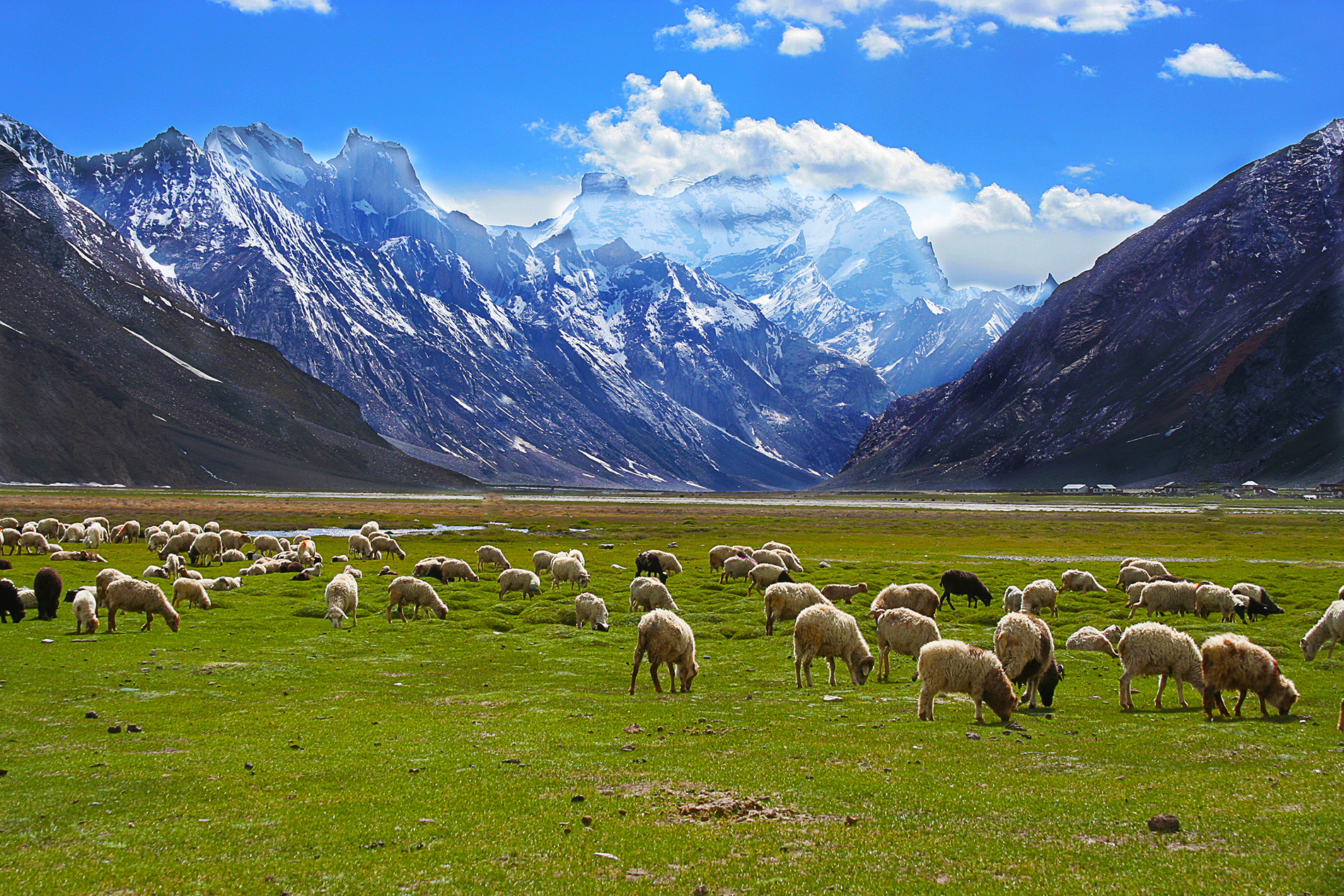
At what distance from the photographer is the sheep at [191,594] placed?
35094 millimetres

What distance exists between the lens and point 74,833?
11492 mm

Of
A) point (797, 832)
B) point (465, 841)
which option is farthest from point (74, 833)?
point (797, 832)

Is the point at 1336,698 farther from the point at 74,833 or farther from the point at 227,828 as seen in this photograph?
the point at 74,833

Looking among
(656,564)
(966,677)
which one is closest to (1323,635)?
(966,677)

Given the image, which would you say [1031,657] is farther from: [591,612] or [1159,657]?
[591,612]

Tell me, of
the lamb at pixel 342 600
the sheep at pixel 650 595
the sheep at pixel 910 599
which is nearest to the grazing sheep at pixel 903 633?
the sheep at pixel 910 599

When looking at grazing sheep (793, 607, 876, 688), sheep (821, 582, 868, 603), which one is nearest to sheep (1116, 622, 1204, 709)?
grazing sheep (793, 607, 876, 688)

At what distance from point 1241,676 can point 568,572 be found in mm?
33645

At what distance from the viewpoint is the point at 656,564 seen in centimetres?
5184

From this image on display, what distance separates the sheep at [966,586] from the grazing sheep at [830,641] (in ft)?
59.1

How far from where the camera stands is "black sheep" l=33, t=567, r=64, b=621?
31.1 metres

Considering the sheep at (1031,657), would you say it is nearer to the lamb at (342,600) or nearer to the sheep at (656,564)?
the lamb at (342,600)

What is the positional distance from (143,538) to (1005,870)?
81.5 m

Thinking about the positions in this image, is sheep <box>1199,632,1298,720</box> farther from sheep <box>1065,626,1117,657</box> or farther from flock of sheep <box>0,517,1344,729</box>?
sheep <box>1065,626,1117,657</box>
